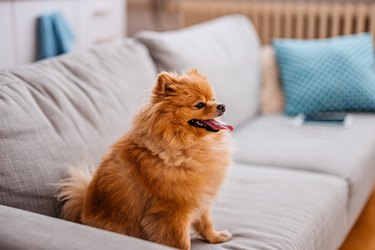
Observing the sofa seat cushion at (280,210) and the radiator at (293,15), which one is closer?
the sofa seat cushion at (280,210)

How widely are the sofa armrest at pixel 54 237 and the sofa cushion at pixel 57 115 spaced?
243 mm

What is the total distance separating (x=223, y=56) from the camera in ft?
7.91

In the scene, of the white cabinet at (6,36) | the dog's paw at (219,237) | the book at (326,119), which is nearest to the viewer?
the dog's paw at (219,237)

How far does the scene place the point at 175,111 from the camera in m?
1.30

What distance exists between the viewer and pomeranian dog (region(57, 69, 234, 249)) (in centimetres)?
129

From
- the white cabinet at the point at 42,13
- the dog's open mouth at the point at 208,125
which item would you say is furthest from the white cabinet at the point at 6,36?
the dog's open mouth at the point at 208,125

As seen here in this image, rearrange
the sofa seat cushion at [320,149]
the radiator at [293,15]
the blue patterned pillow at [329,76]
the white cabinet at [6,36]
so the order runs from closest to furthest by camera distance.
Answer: the sofa seat cushion at [320,149] → the blue patterned pillow at [329,76] → the white cabinet at [6,36] → the radiator at [293,15]

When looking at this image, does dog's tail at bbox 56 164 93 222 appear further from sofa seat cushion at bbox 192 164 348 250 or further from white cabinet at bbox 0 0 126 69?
white cabinet at bbox 0 0 126 69

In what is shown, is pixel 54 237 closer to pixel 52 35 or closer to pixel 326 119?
pixel 326 119

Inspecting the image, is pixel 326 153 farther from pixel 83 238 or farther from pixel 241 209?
pixel 83 238

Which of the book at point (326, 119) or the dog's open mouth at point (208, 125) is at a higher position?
the dog's open mouth at point (208, 125)

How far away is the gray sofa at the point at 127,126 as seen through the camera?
4.39 ft

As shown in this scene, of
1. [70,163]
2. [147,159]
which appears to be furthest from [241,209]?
[70,163]

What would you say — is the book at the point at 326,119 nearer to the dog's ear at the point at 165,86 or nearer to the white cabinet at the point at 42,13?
the dog's ear at the point at 165,86
